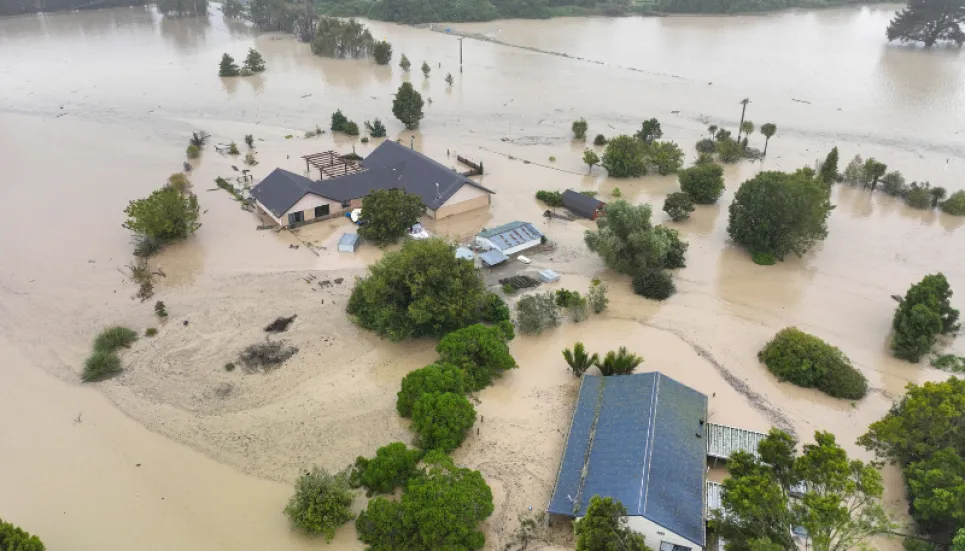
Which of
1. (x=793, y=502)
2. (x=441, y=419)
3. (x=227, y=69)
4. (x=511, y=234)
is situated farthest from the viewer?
(x=227, y=69)

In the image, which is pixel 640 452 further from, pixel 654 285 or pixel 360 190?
pixel 360 190

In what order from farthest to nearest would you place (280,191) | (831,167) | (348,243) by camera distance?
(831,167), (280,191), (348,243)

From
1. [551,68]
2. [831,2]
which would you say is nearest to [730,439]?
[551,68]

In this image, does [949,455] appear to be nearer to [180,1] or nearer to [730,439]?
[730,439]

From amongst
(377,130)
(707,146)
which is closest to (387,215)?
(377,130)

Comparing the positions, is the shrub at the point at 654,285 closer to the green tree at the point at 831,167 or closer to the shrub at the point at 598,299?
the shrub at the point at 598,299

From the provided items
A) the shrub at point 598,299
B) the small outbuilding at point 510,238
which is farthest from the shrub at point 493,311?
the small outbuilding at point 510,238

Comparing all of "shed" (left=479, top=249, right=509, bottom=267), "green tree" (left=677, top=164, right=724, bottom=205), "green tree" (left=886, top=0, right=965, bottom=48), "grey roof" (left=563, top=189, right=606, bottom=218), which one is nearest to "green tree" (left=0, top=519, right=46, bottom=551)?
"shed" (left=479, top=249, right=509, bottom=267)
